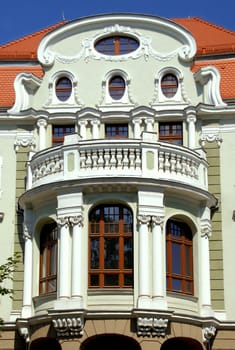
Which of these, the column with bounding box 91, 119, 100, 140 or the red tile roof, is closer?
the column with bounding box 91, 119, 100, 140

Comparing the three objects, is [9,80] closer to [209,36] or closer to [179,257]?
[209,36]

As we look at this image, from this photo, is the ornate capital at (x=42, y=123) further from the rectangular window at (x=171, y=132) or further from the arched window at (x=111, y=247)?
the arched window at (x=111, y=247)

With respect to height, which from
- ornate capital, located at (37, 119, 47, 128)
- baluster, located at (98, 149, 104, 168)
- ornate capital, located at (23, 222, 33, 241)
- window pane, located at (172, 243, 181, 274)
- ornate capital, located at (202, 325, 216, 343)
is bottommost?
ornate capital, located at (202, 325, 216, 343)

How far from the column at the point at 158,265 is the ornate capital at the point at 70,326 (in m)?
2.28

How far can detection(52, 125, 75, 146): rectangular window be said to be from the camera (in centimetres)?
2920

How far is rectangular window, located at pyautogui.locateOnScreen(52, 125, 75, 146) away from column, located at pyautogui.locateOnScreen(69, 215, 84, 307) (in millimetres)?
4640

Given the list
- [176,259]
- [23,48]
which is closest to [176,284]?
[176,259]

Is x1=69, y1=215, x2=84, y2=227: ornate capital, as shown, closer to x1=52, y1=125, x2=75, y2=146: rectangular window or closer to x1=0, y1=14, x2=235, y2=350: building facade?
x1=0, y1=14, x2=235, y2=350: building facade

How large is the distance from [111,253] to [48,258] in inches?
95.6

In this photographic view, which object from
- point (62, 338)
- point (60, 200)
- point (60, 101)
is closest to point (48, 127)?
point (60, 101)

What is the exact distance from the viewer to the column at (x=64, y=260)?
24773mm

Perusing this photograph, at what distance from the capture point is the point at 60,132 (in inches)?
1155

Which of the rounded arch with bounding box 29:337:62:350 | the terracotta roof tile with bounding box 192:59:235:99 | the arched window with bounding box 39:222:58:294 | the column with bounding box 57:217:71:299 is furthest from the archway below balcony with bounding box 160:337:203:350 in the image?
the terracotta roof tile with bounding box 192:59:235:99

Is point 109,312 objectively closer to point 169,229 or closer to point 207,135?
point 169,229
